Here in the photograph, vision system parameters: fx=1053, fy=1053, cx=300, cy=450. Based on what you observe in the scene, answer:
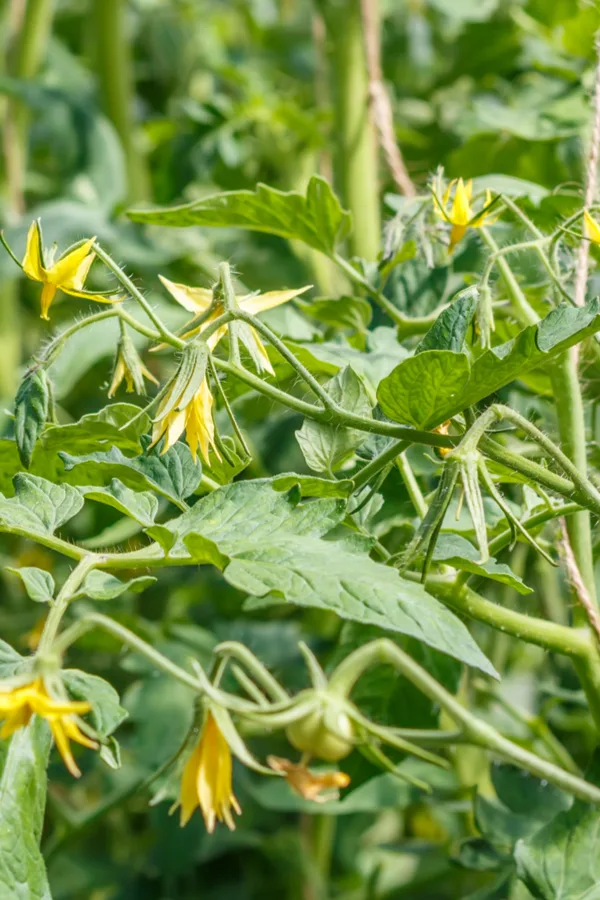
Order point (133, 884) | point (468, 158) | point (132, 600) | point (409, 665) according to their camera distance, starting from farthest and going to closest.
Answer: point (132, 600)
point (133, 884)
point (468, 158)
point (409, 665)

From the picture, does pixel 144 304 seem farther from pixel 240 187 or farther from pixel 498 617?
pixel 240 187

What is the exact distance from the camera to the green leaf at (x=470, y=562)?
1.32 feet

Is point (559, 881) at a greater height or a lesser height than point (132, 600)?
greater

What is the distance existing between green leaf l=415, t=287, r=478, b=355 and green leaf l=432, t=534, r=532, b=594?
0.08 metres

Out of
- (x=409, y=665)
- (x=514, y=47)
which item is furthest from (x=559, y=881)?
(x=514, y=47)

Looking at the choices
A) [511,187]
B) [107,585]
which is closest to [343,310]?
[511,187]

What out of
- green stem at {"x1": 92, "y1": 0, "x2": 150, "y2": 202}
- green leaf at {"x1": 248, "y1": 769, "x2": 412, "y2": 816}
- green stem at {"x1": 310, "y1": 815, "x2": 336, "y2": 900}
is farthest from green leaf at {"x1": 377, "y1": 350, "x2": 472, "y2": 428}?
green stem at {"x1": 92, "y1": 0, "x2": 150, "y2": 202}

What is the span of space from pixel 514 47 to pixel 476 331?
0.83m

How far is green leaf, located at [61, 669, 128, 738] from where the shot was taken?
358mm

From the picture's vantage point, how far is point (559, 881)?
426mm

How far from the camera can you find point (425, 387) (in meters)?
0.38

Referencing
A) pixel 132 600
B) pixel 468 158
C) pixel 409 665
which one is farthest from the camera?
pixel 132 600

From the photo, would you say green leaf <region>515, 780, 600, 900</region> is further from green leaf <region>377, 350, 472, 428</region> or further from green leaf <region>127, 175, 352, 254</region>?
green leaf <region>127, 175, 352, 254</region>

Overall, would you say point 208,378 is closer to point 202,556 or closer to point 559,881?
point 202,556
